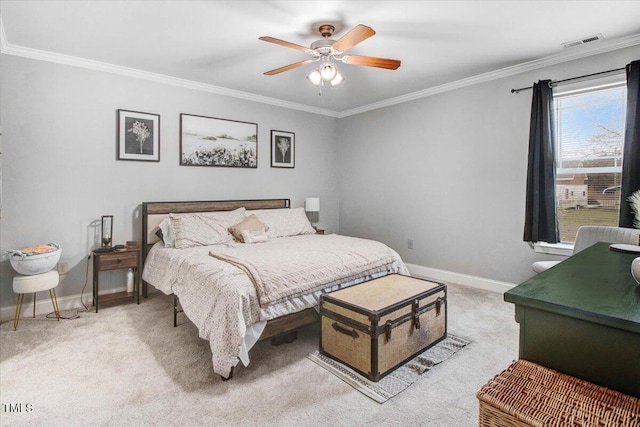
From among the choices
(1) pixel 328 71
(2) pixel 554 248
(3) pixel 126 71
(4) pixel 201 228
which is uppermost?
(3) pixel 126 71

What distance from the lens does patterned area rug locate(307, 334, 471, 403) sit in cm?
202

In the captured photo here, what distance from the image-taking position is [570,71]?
3.37 metres

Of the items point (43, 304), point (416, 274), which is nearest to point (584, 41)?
point (416, 274)

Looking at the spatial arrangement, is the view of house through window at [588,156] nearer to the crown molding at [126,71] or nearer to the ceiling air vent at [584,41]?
the ceiling air vent at [584,41]

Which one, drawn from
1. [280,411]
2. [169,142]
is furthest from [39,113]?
[280,411]

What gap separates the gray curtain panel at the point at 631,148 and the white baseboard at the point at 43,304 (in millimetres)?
5171

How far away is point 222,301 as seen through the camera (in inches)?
86.1

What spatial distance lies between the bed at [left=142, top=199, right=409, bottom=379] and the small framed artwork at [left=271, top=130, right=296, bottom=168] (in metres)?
0.96

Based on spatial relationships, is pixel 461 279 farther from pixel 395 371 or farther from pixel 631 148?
pixel 395 371

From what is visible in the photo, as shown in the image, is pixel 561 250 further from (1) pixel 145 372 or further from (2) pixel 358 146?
(1) pixel 145 372

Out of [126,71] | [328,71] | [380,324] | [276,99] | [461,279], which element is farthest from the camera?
[276,99]

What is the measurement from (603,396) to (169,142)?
14.2 feet

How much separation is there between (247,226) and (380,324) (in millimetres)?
2281

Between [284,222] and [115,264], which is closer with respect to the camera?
[115,264]
